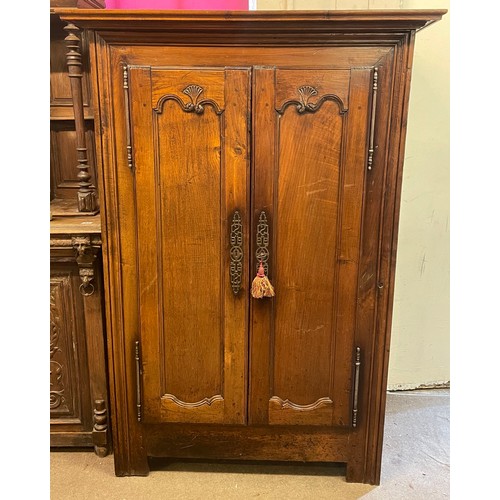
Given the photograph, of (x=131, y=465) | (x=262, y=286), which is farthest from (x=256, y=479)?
(x=262, y=286)

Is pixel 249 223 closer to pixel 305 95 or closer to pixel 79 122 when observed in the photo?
pixel 305 95

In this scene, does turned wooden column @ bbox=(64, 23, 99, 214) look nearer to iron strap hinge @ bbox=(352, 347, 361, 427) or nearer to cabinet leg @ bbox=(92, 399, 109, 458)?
cabinet leg @ bbox=(92, 399, 109, 458)

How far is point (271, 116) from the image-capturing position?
5.21ft

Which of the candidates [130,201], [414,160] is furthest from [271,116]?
[414,160]

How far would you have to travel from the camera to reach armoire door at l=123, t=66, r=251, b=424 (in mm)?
1588

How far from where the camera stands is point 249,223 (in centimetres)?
167

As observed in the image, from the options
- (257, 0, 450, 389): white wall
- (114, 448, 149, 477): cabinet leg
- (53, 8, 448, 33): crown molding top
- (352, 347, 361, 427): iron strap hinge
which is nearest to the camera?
(53, 8, 448, 33): crown molding top

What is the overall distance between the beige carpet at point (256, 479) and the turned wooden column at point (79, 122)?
0.97 metres

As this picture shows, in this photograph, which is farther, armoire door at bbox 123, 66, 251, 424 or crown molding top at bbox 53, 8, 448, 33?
armoire door at bbox 123, 66, 251, 424

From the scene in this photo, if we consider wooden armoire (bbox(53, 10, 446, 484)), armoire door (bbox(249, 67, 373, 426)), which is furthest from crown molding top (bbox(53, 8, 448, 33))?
armoire door (bbox(249, 67, 373, 426))

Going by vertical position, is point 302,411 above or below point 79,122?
below

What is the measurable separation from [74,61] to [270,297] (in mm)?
1080

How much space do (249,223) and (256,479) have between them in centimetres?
95
